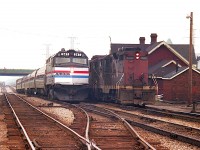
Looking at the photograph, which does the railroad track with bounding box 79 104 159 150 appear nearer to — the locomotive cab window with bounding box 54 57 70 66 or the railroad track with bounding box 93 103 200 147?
the railroad track with bounding box 93 103 200 147

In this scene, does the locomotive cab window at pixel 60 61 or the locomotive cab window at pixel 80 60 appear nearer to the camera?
the locomotive cab window at pixel 60 61

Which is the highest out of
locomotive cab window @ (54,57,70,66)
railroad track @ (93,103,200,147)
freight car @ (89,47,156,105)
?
locomotive cab window @ (54,57,70,66)

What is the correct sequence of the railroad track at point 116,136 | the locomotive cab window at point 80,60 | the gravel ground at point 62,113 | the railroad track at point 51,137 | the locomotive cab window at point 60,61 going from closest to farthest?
the railroad track at point 51,137 → the railroad track at point 116,136 → the gravel ground at point 62,113 → the locomotive cab window at point 60,61 → the locomotive cab window at point 80,60

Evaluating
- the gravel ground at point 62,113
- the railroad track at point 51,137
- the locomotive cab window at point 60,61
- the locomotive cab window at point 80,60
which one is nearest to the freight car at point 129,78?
the locomotive cab window at point 80,60

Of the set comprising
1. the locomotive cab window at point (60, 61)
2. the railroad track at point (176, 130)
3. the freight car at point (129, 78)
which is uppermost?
the locomotive cab window at point (60, 61)

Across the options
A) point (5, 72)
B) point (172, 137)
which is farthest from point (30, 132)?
point (5, 72)

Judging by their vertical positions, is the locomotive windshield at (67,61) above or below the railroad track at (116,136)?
above

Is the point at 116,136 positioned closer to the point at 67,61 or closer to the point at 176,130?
the point at 176,130

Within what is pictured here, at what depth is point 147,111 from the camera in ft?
67.3

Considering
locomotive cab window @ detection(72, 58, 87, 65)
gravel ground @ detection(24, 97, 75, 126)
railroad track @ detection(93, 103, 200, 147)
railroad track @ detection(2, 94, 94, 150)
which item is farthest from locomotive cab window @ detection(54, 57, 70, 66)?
railroad track @ detection(2, 94, 94, 150)

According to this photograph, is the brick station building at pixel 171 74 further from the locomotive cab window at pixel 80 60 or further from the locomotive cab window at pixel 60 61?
the locomotive cab window at pixel 60 61

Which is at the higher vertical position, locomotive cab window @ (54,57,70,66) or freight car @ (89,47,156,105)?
locomotive cab window @ (54,57,70,66)

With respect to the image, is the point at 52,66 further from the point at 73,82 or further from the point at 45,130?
the point at 45,130

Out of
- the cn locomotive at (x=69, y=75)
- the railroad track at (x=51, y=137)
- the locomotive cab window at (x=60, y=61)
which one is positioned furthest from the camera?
the locomotive cab window at (x=60, y=61)
